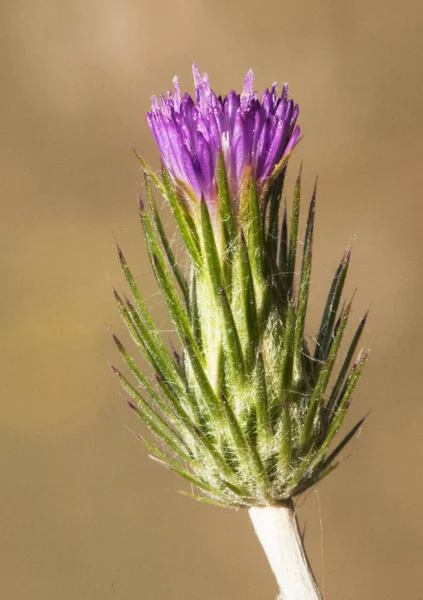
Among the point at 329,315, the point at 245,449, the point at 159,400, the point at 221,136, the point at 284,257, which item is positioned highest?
the point at 221,136

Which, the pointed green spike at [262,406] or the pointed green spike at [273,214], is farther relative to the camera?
the pointed green spike at [273,214]

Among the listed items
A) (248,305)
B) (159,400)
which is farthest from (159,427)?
(248,305)

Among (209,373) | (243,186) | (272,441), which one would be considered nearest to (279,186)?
(243,186)

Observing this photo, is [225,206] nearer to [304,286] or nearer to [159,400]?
[304,286]

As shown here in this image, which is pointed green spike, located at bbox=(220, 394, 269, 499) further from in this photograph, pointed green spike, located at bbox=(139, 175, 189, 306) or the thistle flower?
pointed green spike, located at bbox=(139, 175, 189, 306)

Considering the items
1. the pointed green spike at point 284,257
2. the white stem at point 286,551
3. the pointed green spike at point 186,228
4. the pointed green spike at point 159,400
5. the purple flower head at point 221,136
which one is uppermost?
the purple flower head at point 221,136

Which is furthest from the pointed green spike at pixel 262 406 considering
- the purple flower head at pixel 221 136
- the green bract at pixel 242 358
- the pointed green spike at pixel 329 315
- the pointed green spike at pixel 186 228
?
the purple flower head at pixel 221 136

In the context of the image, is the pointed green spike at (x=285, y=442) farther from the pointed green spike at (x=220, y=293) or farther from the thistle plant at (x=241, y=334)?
the pointed green spike at (x=220, y=293)
